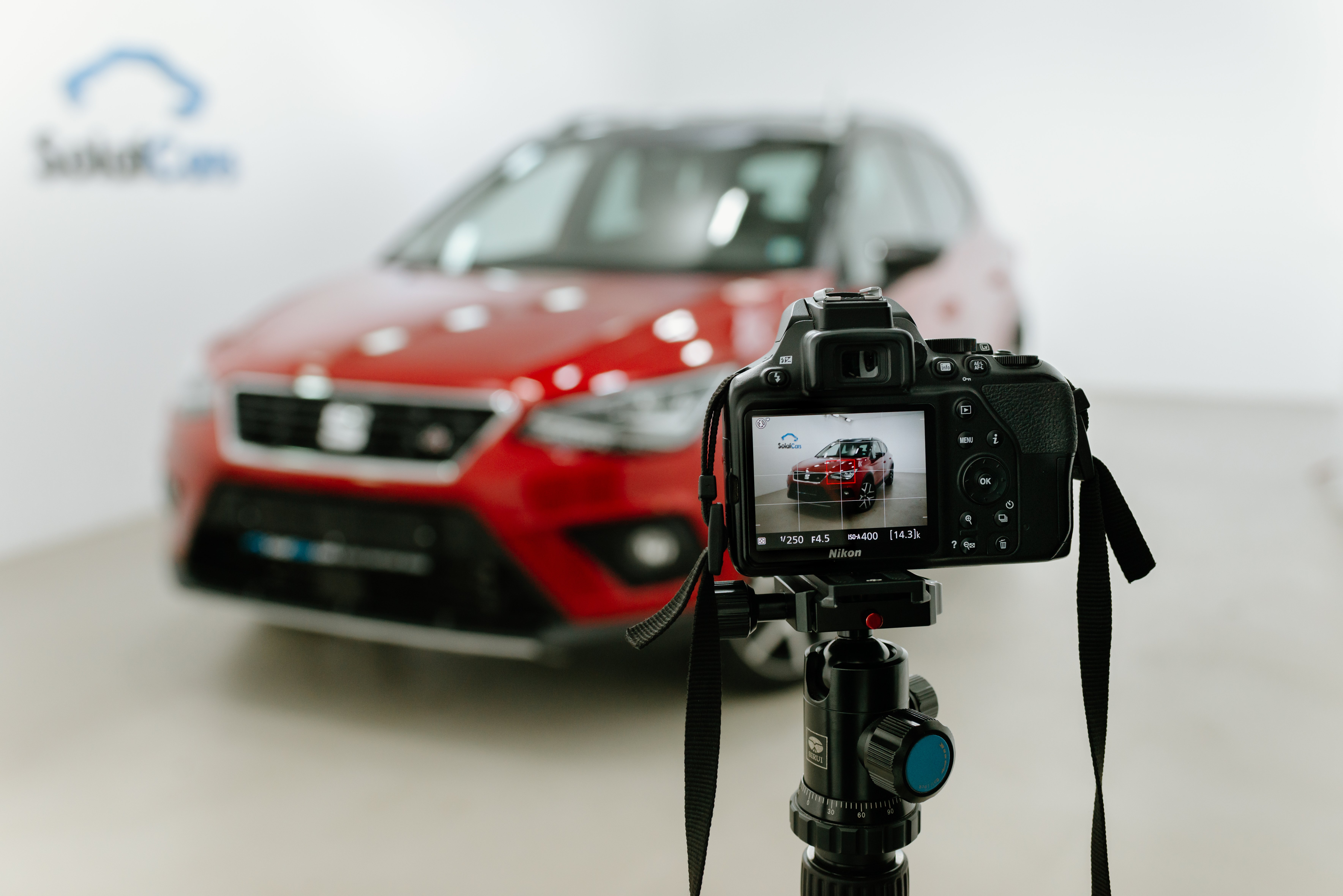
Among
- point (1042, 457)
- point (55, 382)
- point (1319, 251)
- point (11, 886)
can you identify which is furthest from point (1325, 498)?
point (55, 382)

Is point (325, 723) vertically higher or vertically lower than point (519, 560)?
lower

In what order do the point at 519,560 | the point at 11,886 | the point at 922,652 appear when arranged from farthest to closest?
the point at 922,652 < the point at 519,560 < the point at 11,886

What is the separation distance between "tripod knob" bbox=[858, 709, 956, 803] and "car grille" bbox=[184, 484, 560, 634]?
134cm

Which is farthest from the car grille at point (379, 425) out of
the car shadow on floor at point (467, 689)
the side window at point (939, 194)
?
the side window at point (939, 194)

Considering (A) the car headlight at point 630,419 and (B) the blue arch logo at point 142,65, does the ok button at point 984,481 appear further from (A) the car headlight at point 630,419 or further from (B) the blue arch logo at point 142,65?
(B) the blue arch logo at point 142,65

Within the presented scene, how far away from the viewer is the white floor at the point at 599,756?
6.44 feet

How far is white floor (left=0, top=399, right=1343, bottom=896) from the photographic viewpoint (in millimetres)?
1962

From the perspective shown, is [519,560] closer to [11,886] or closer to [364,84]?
[11,886]

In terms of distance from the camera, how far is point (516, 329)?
2455 mm

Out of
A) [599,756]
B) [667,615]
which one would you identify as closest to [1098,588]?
[667,615]

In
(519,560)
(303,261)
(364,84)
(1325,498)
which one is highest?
(364,84)

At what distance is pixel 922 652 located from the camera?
2785 mm

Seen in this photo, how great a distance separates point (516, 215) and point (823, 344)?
8.32ft

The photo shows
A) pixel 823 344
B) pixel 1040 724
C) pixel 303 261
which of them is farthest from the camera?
pixel 303 261
